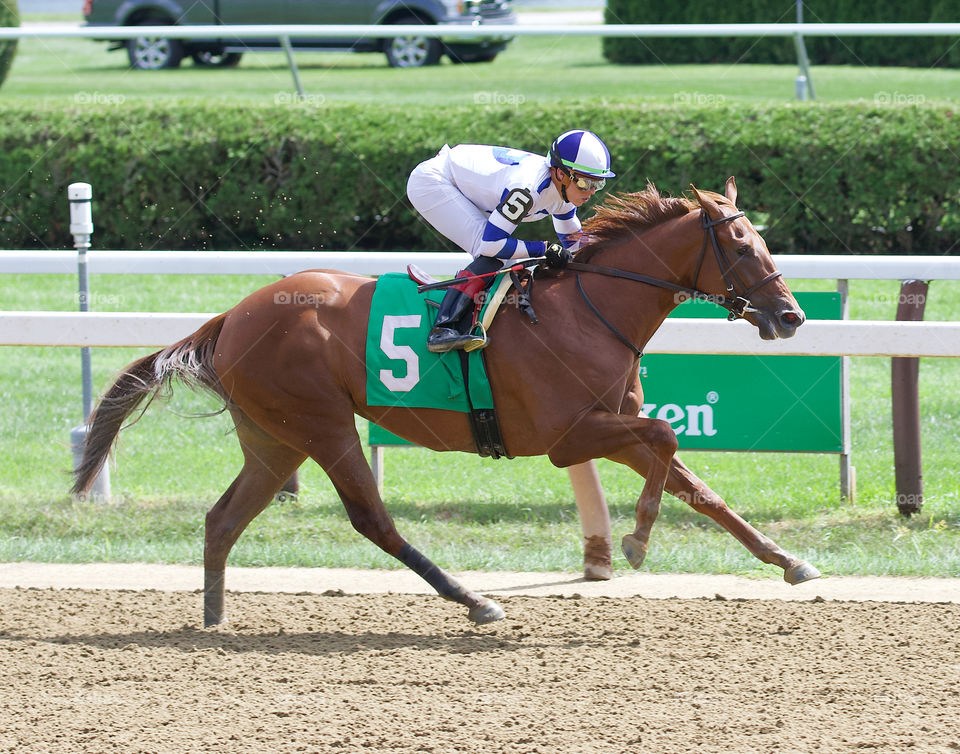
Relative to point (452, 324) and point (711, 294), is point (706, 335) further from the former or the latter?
point (452, 324)

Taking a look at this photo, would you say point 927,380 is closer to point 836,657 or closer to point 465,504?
point 465,504

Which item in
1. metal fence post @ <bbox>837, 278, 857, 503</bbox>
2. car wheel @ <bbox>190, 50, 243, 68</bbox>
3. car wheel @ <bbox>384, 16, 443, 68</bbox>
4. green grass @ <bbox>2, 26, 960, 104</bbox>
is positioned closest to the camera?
metal fence post @ <bbox>837, 278, 857, 503</bbox>

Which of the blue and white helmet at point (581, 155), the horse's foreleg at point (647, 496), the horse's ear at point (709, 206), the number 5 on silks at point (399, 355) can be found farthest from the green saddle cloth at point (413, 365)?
the horse's ear at point (709, 206)

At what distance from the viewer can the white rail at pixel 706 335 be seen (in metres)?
5.74

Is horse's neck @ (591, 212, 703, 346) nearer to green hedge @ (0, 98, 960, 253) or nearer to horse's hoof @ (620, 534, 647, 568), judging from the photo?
horse's hoof @ (620, 534, 647, 568)

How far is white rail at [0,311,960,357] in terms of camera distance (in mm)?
5742

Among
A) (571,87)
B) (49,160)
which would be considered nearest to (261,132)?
(49,160)

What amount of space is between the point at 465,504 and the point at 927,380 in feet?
12.8

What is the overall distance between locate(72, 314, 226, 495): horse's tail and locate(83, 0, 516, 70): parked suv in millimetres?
11431

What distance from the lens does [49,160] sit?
10.4 metres

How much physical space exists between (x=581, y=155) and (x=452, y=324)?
793 mm

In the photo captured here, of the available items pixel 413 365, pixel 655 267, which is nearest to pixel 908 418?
pixel 655 267

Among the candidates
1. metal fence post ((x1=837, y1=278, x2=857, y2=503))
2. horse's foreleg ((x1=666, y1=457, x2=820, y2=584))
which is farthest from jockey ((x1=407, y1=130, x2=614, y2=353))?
metal fence post ((x1=837, y1=278, x2=857, y2=503))

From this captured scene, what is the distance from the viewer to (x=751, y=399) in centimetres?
643
